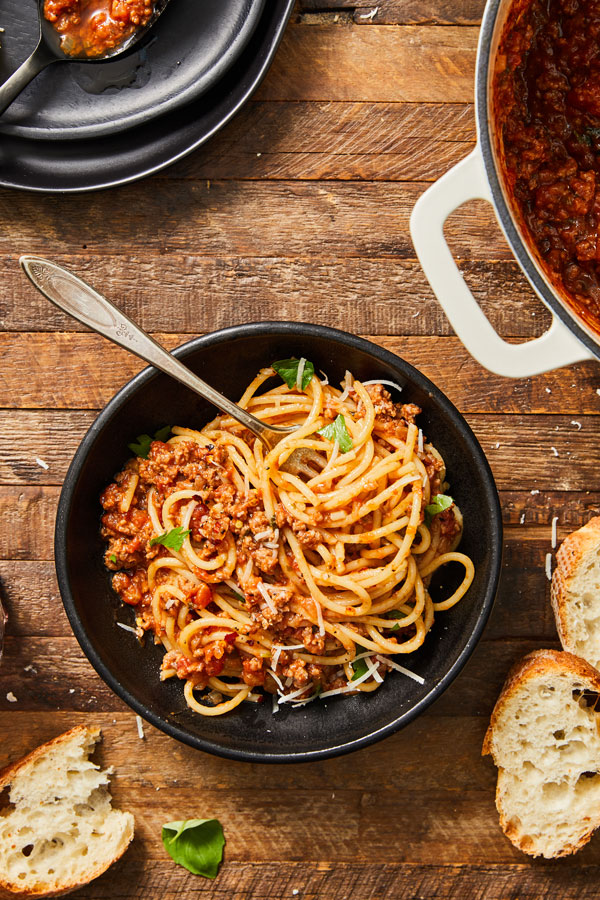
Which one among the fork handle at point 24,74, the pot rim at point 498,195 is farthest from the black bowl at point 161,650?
the fork handle at point 24,74

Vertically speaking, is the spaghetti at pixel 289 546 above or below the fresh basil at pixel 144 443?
below

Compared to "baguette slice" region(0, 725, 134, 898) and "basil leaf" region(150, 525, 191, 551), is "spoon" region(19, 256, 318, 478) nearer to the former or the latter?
"basil leaf" region(150, 525, 191, 551)

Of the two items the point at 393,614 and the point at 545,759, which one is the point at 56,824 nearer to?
the point at 393,614

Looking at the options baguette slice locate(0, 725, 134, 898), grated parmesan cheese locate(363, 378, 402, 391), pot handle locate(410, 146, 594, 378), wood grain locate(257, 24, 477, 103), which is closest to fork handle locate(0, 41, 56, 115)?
wood grain locate(257, 24, 477, 103)

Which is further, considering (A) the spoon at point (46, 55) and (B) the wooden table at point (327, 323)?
(B) the wooden table at point (327, 323)

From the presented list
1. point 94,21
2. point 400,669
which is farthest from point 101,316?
point 400,669

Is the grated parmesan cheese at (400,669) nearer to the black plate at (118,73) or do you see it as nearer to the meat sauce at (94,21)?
the black plate at (118,73)
